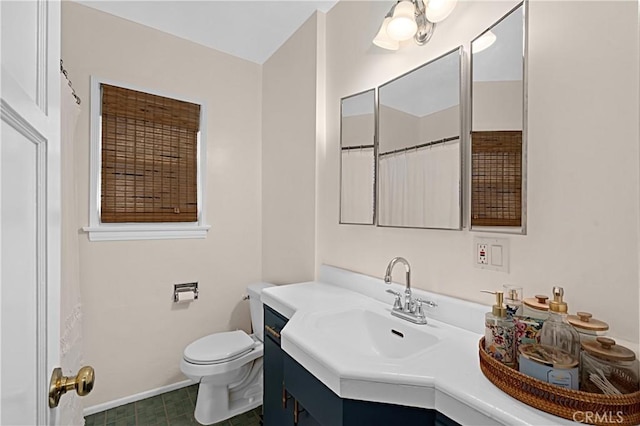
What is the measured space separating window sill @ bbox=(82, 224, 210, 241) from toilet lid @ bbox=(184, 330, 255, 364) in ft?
2.51

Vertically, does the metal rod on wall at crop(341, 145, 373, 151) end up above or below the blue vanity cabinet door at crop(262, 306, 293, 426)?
above

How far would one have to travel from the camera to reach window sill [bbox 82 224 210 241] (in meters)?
2.05

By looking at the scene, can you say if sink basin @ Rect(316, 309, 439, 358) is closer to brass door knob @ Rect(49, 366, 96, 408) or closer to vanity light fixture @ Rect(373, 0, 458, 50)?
brass door knob @ Rect(49, 366, 96, 408)

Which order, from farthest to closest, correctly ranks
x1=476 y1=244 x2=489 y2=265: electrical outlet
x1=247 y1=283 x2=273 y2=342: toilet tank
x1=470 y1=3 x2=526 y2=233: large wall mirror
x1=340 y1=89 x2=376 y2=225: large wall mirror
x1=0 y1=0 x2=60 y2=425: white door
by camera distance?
x1=247 y1=283 x2=273 y2=342: toilet tank
x1=340 y1=89 x2=376 y2=225: large wall mirror
x1=476 y1=244 x2=489 y2=265: electrical outlet
x1=470 y1=3 x2=526 y2=233: large wall mirror
x1=0 y1=0 x2=60 y2=425: white door


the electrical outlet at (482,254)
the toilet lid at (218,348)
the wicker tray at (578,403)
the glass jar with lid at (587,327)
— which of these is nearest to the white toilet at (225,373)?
the toilet lid at (218,348)

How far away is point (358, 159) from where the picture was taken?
1.78 metres

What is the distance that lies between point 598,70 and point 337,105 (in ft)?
4.14

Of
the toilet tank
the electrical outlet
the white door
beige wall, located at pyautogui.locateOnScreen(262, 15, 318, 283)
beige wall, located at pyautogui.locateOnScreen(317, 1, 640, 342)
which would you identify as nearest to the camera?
the white door

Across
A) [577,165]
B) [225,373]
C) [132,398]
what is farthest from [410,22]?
[132,398]

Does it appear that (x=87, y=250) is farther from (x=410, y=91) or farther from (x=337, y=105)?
(x=410, y=91)

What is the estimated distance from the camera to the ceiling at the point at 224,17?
1978 mm

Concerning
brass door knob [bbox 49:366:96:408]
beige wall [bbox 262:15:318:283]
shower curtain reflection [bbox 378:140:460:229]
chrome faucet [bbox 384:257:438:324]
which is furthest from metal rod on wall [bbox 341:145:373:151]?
brass door knob [bbox 49:366:96:408]

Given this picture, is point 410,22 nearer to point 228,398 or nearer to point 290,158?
point 290,158

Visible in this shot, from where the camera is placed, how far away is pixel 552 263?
99cm
